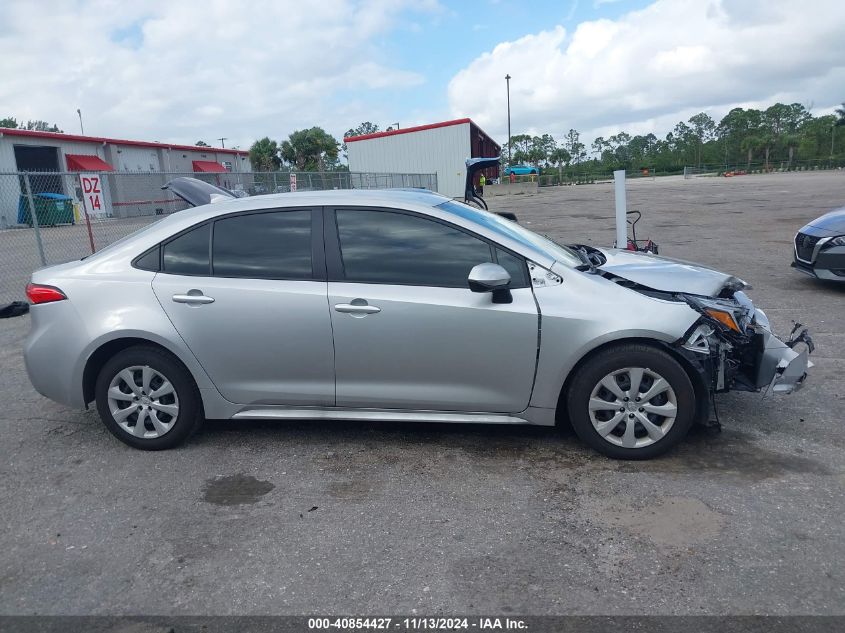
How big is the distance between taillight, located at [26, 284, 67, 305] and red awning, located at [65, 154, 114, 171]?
3391cm

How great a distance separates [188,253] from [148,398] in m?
0.96

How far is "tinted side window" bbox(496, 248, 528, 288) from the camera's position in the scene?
3939 millimetres

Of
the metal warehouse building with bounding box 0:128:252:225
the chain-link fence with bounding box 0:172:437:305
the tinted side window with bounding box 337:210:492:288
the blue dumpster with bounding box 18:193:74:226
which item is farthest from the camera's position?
the metal warehouse building with bounding box 0:128:252:225

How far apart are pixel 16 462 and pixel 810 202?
25333 mm

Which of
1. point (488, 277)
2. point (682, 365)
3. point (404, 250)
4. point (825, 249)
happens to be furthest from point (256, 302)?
point (825, 249)

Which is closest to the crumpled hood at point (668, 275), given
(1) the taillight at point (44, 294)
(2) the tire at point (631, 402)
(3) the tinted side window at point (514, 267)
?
(2) the tire at point (631, 402)

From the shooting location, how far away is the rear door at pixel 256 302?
4062 mm

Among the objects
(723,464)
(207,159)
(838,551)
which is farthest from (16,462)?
(207,159)

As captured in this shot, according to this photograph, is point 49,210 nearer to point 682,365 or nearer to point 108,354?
point 108,354

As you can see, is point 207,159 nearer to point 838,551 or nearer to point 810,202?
point 810,202

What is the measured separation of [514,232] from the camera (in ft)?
15.0

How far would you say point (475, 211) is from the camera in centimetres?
468

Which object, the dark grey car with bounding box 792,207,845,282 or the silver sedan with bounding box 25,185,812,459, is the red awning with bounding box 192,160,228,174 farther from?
the silver sedan with bounding box 25,185,812,459

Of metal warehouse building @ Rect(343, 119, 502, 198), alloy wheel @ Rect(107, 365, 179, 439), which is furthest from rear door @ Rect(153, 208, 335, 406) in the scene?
metal warehouse building @ Rect(343, 119, 502, 198)
